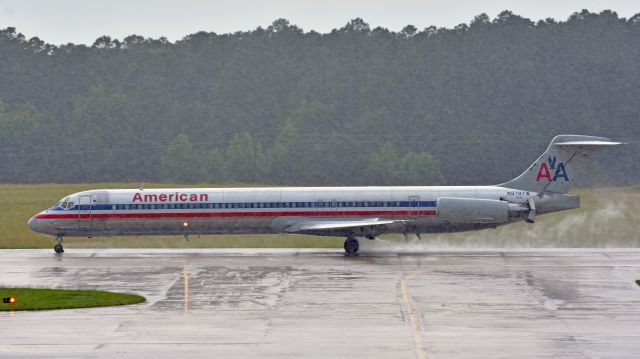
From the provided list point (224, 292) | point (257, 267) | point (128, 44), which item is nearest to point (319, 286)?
point (224, 292)

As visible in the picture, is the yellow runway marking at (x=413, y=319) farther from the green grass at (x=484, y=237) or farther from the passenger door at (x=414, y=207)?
the green grass at (x=484, y=237)

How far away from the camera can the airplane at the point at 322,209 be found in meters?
49.7

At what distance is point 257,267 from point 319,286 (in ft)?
21.7

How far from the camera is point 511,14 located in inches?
6447

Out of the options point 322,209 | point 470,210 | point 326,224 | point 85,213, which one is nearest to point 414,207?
point 470,210

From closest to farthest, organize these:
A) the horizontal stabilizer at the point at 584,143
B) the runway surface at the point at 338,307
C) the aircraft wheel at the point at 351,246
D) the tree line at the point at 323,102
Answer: the runway surface at the point at 338,307 < the aircraft wheel at the point at 351,246 < the horizontal stabilizer at the point at 584,143 < the tree line at the point at 323,102

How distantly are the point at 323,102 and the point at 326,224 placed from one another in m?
97.4

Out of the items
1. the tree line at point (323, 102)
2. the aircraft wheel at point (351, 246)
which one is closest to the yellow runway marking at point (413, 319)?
the aircraft wheel at point (351, 246)

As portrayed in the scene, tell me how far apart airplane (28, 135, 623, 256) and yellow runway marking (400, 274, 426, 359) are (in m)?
8.91

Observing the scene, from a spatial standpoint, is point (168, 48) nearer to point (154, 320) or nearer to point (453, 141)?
point (453, 141)

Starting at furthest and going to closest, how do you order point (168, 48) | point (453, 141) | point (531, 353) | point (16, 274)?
point (168, 48), point (453, 141), point (16, 274), point (531, 353)

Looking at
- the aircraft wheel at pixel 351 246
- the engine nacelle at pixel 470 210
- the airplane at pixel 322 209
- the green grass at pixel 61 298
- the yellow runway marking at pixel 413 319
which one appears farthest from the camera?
the aircraft wheel at pixel 351 246

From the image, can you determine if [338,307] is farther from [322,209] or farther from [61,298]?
[322,209]

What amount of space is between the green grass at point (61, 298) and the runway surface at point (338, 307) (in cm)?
85
